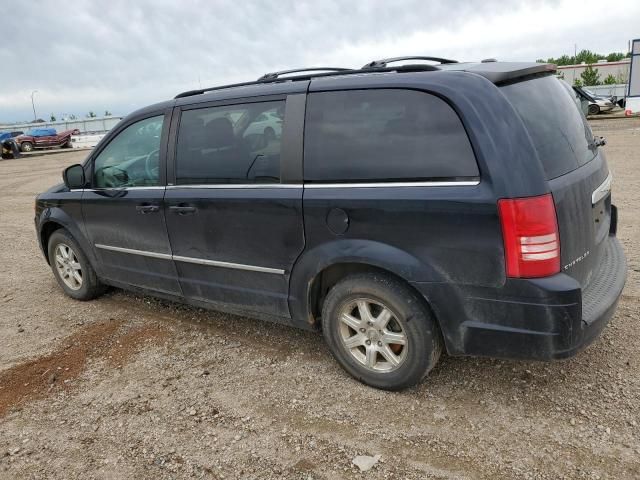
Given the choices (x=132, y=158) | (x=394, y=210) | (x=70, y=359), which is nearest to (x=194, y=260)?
(x=132, y=158)

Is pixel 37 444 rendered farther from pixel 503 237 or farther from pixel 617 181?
pixel 617 181

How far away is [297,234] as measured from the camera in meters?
3.19

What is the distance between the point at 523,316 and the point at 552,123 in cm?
106

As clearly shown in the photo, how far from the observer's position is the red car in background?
30031 mm

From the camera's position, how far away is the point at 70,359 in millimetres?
3883

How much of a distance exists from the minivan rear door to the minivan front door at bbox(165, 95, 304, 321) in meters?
1.30

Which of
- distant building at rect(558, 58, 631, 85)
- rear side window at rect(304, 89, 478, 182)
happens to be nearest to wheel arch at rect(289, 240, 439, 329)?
rear side window at rect(304, 89, 478, 182)

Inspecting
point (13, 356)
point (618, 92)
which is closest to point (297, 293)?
point (13, 356)

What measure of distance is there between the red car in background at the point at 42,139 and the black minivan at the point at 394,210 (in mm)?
30517

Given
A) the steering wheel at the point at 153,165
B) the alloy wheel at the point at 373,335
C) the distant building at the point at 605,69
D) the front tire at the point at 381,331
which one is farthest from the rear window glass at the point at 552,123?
the distant building at the point at 605,69

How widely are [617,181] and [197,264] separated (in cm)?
826

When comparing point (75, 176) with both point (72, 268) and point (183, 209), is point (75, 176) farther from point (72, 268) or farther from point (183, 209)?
point (183, 209)

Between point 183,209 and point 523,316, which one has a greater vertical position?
point 183,209

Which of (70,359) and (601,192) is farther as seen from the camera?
(70,359)
